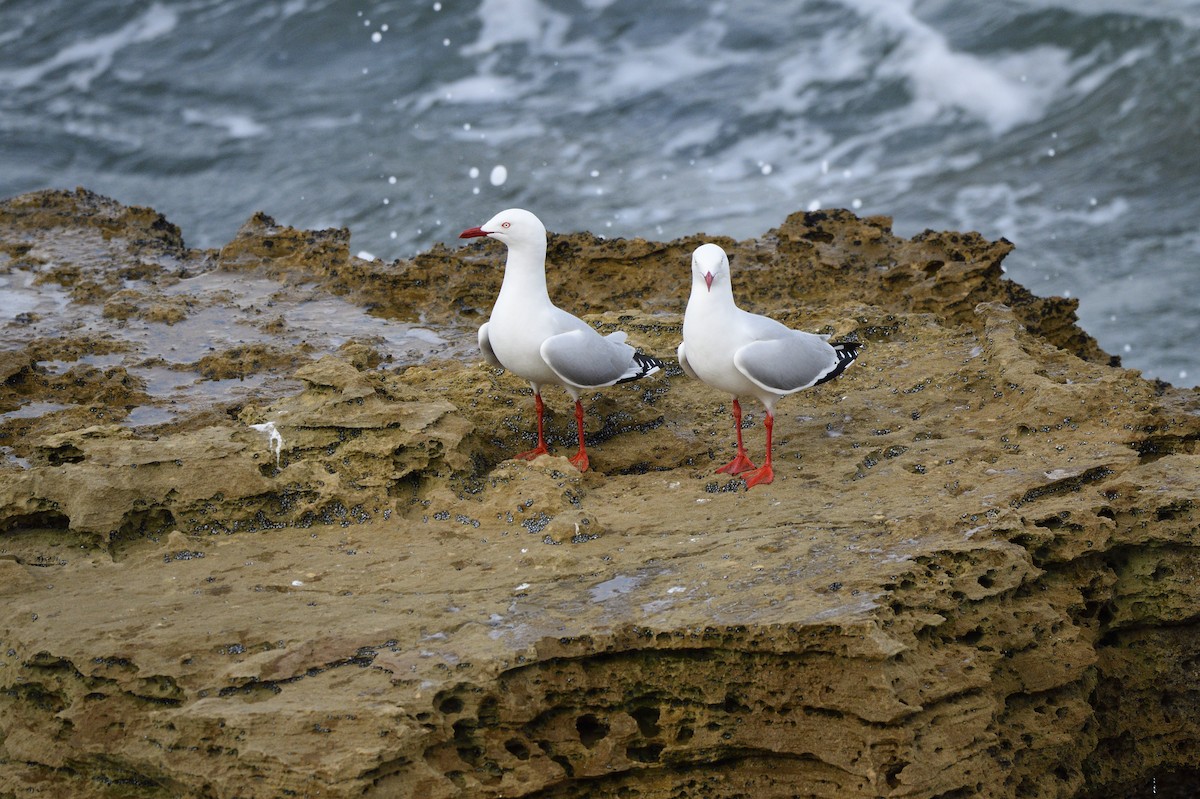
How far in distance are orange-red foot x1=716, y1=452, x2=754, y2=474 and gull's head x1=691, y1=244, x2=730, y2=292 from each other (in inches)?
30.3

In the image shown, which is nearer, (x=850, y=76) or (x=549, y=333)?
(x=549, y=333)

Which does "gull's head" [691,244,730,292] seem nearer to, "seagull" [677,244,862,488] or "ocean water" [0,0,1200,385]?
"seagull" [677,244,862,488]

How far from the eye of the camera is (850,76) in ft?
56.3

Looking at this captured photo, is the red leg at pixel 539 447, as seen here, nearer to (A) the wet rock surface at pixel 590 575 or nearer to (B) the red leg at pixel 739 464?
(A) the wet rock surface at pixel 590 575

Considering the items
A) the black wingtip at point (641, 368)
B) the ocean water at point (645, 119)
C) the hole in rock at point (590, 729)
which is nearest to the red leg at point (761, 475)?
the black wingtip at point (641, 368)

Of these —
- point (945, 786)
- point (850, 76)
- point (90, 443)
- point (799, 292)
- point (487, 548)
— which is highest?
point (850, 76)

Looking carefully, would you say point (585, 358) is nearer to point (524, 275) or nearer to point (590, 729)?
point (524, 275)

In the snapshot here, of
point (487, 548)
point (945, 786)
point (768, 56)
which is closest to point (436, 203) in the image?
point (768, 56)

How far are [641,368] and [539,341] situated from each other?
20.4 inches

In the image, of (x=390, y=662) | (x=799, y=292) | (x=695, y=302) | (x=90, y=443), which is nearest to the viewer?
(x=390, y=662)

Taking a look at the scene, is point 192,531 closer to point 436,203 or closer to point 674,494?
point 674,494

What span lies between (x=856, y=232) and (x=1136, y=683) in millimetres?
3826

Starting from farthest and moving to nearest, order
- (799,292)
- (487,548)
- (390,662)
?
(799,292) → (487,548) → (390,662)

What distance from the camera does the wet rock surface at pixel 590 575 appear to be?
4320 mm
